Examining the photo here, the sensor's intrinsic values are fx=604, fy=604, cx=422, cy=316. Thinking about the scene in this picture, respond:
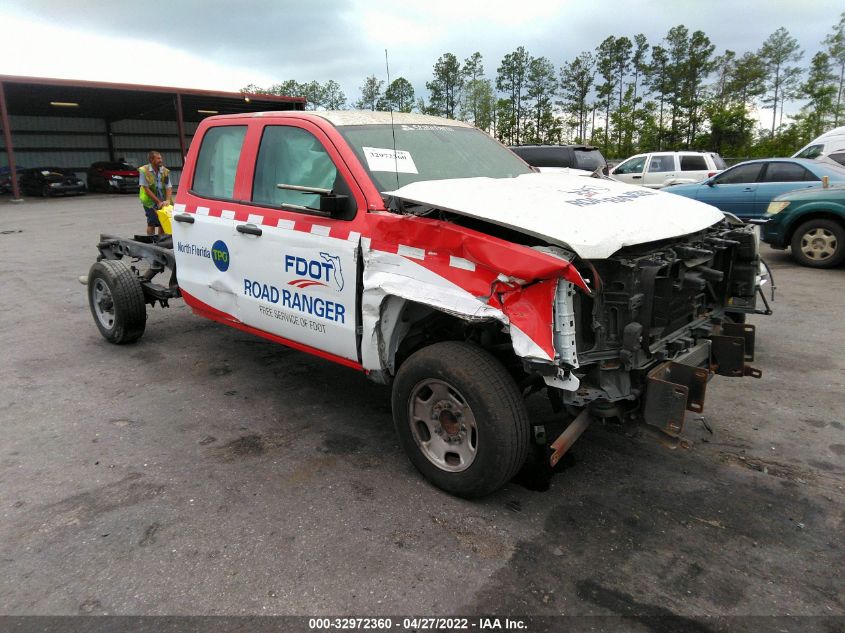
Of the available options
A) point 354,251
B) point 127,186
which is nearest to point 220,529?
point 354,251

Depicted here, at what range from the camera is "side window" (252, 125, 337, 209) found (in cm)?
375

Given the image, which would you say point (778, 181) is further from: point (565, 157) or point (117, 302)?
point (117, 302)

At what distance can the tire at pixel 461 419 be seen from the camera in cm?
288

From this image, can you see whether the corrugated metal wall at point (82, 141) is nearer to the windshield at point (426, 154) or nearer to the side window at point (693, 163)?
the side window at point (693, 163)

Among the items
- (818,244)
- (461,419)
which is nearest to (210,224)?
(461,419)

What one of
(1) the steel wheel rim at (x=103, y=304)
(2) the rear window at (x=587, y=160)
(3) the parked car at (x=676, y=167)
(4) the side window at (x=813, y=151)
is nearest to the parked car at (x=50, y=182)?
(2) the rear window at (x=587, y=160)

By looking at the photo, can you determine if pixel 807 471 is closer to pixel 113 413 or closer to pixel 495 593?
pixel 495 593

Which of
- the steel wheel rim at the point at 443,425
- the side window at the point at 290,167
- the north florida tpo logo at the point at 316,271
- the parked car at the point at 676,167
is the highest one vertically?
the parked car at the point at 676,167

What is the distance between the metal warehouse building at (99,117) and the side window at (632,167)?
1743 cm

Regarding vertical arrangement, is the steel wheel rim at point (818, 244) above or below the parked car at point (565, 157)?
below

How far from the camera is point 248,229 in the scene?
13.3 feet

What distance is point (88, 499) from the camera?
3223 mm

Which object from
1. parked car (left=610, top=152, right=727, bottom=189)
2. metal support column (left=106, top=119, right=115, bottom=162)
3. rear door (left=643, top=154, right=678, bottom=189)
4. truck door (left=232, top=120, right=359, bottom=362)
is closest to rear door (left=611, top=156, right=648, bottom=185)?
parked car (left=610, top=152, right=727, bottom=189)

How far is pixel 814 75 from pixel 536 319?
49779mm
